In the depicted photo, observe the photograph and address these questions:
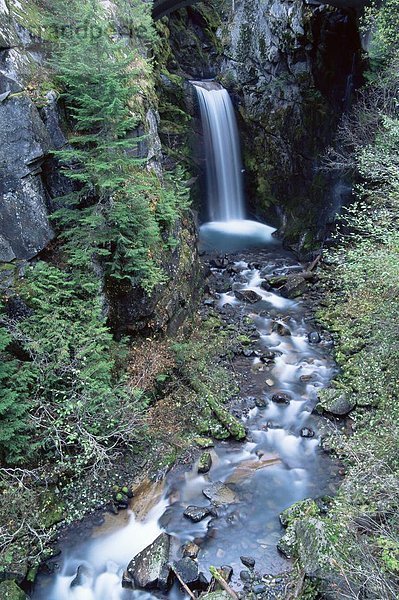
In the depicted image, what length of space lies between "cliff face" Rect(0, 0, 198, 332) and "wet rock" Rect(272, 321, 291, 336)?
4.16m

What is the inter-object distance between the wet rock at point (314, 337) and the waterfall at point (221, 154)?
943 cm

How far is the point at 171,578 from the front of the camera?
19.7 ft

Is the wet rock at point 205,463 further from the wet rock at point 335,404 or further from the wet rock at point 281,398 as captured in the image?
the wet rock at point 335,404

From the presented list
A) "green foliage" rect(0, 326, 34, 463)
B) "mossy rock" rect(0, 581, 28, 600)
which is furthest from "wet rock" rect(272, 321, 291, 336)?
"mossy rock" rect(0, 581, 28, 600)

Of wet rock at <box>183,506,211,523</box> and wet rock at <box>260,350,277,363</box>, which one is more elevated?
wet rock at <box>260,350,277,363</box>

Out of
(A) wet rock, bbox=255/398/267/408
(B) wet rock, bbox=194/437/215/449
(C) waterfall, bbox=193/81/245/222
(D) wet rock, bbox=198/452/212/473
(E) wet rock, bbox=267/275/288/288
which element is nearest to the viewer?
(D) wet rock, bbox=198/452/212/473

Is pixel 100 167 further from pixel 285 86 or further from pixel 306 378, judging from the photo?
pixel 285 86

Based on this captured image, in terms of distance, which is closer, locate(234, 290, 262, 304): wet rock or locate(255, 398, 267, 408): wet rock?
locate(255, 398, 267, 408): wet rock

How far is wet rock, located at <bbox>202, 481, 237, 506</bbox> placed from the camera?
7.26 meters

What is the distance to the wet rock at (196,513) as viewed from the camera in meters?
6.93

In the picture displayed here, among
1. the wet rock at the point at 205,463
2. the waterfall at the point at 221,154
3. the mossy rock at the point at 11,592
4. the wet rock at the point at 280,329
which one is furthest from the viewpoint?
the waterfall at the point at 221,154

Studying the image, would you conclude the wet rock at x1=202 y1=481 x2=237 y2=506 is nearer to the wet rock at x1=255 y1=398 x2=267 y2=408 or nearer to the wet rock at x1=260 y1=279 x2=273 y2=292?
the wet rock at x1=255 y1=398 x2=267 y2=408

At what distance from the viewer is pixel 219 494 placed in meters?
7.36

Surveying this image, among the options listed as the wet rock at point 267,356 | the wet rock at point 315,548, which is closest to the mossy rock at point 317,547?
the wet rock at point 315,548
